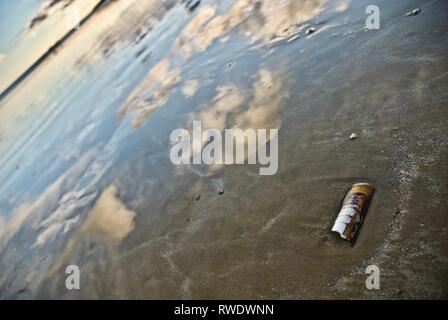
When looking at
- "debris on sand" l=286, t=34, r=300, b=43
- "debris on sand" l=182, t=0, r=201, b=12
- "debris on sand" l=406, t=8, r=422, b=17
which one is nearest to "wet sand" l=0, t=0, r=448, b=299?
"debris on sand" l=406, t=8, r=422, b=17

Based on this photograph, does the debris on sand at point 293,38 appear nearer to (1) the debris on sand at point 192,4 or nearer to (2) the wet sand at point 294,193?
(2) the wet sand at point 294,193

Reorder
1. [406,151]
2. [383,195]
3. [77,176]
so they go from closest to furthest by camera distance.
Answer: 1. [383,195]
2. [406,151]
3. [77,176]

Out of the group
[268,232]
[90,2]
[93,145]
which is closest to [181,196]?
[268,232]

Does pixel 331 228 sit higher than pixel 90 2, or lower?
lower

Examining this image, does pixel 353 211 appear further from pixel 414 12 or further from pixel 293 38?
pixel 293 38

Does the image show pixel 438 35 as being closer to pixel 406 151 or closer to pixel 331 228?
pixel 406 151

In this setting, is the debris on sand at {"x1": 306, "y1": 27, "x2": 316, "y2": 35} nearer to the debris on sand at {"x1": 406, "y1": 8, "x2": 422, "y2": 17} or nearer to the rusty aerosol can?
the debris on sand at {"x1": 406, "y1": 8, "x2": 422, "y2": 17}
